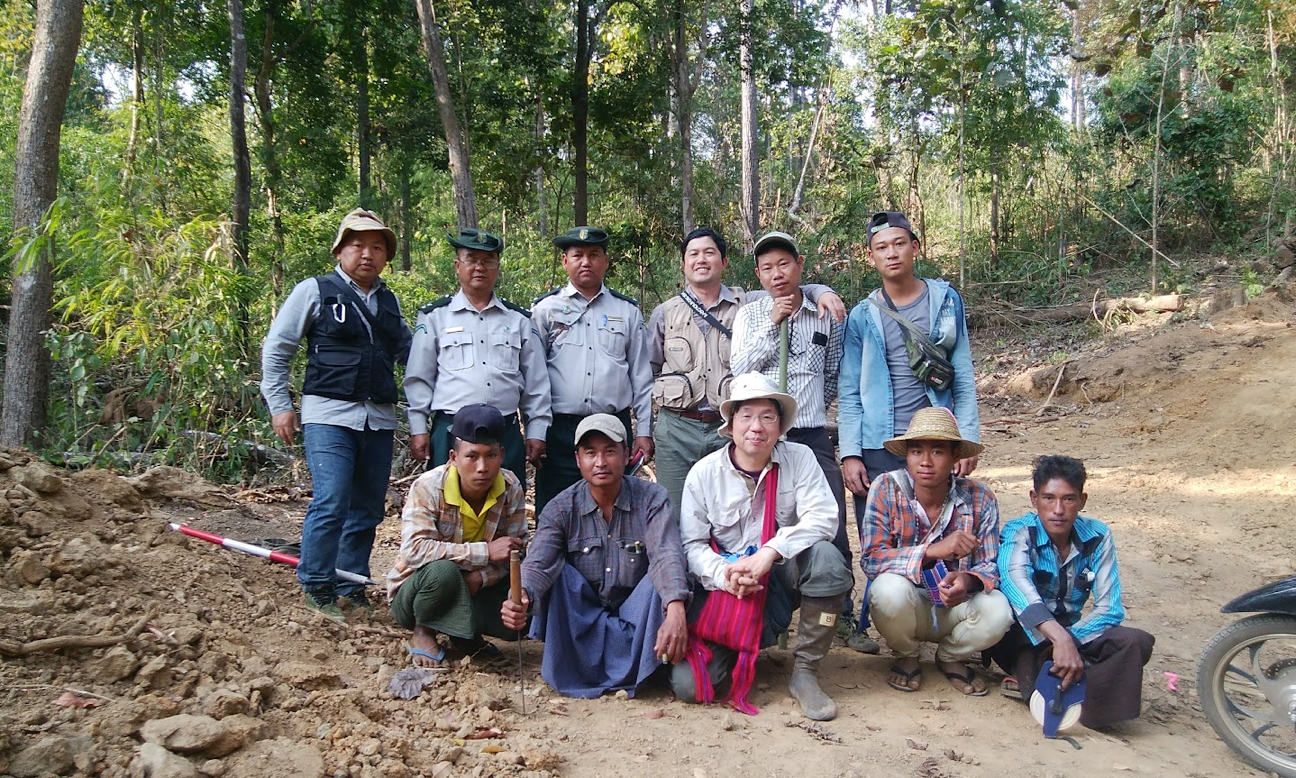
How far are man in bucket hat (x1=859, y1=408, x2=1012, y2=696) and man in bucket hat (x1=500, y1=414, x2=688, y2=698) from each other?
0.89 m

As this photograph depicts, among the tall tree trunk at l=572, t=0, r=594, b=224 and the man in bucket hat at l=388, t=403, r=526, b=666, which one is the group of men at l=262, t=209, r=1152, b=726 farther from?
the tall tree trunk at l=572, t=0, r=594, b=224

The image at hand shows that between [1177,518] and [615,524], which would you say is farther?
[1177,518]

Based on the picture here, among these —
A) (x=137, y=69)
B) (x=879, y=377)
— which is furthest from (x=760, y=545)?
(x=137, y=69)

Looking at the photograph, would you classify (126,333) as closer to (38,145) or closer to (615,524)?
(38,145)

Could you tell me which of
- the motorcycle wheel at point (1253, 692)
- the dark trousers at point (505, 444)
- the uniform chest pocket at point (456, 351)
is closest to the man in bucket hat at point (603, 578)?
the dark trousers at point (505, 444)

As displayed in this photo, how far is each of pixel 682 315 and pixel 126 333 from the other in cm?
404

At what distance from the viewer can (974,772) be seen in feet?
9.35

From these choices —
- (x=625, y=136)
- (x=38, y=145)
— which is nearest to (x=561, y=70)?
(x=625, y=136)

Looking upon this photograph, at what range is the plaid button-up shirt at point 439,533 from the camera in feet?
11.6

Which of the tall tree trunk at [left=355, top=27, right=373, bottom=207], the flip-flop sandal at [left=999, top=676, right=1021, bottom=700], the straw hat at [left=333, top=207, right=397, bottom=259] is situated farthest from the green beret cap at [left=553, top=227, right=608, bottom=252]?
the tall tree trunk at [left=355, top=27, right=373, bottom=207]

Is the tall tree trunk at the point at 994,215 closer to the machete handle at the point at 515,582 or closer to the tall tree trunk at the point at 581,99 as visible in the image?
the tall tree trunk at the point at 581,99

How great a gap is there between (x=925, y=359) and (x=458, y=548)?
2237mm

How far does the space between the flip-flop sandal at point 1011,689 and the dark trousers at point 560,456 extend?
203 cm

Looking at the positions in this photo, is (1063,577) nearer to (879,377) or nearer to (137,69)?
(879,377)
